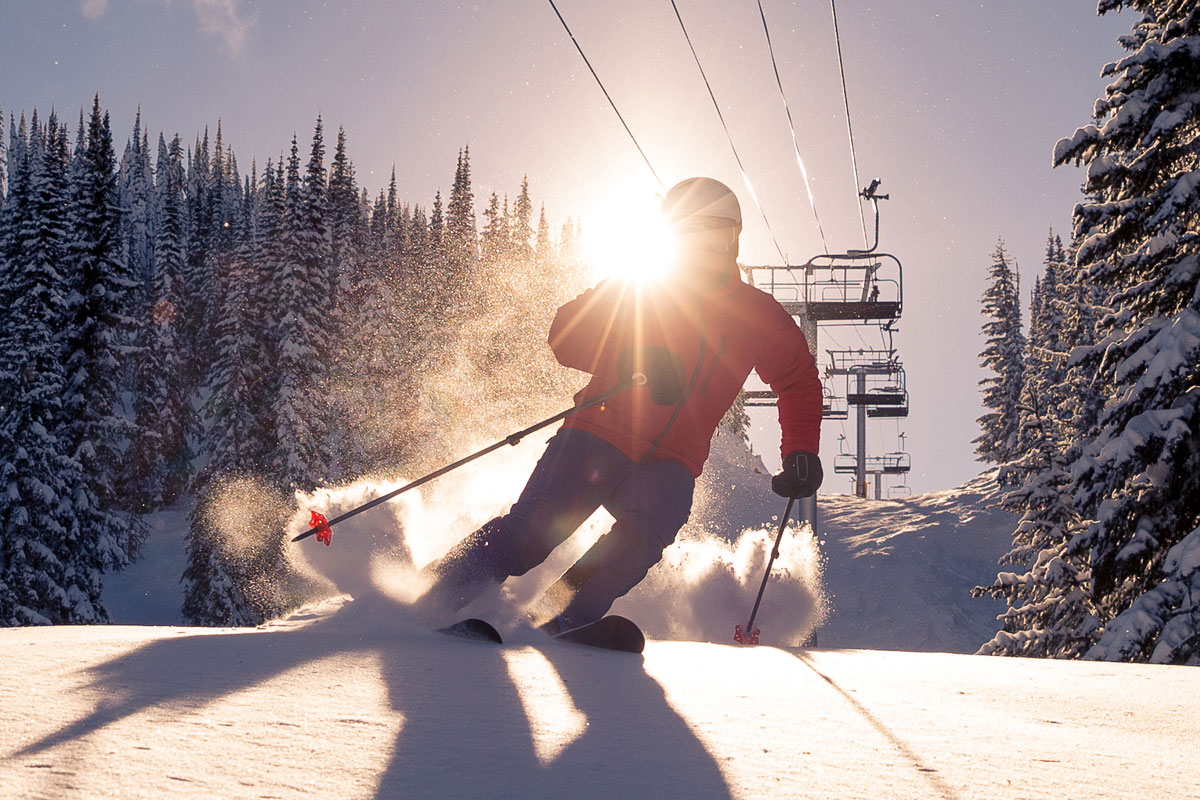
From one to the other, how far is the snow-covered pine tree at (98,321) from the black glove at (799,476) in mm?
28102

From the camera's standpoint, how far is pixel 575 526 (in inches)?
178

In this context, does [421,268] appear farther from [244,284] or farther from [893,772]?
[893,772]

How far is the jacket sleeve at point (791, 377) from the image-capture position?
16.1ft

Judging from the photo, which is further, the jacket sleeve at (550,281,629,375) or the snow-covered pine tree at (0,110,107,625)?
the snow-covered pine tree at (0,110,107,625)

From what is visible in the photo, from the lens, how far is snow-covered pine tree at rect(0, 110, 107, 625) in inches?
925

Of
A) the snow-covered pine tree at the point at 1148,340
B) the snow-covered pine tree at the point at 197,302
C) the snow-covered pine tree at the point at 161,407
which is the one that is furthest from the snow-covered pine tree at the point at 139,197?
the snow-covered pine tree at the point at 1148,340

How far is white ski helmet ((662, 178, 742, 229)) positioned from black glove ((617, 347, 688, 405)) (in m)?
0.84

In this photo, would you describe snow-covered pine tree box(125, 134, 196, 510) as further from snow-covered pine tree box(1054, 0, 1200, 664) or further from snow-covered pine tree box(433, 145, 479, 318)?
snow-covered pine tree box(1054, 0, 1200, 664)

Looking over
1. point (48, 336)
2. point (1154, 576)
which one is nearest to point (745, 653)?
point (1154, 576)

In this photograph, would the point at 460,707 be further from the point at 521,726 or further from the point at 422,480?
the point at 422,480

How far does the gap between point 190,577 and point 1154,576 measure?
1108 inches

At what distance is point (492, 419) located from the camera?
33469mm

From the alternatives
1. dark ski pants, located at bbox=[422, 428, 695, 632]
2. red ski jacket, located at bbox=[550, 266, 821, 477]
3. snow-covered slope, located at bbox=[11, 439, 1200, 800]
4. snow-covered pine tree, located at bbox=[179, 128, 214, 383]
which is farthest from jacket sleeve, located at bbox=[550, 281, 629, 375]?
snow-covered pine tree, located at bbox=[179, 128, 214, 383]

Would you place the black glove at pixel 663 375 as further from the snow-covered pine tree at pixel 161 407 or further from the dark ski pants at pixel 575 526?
the snow-covered pine tree at pixel 161 407
